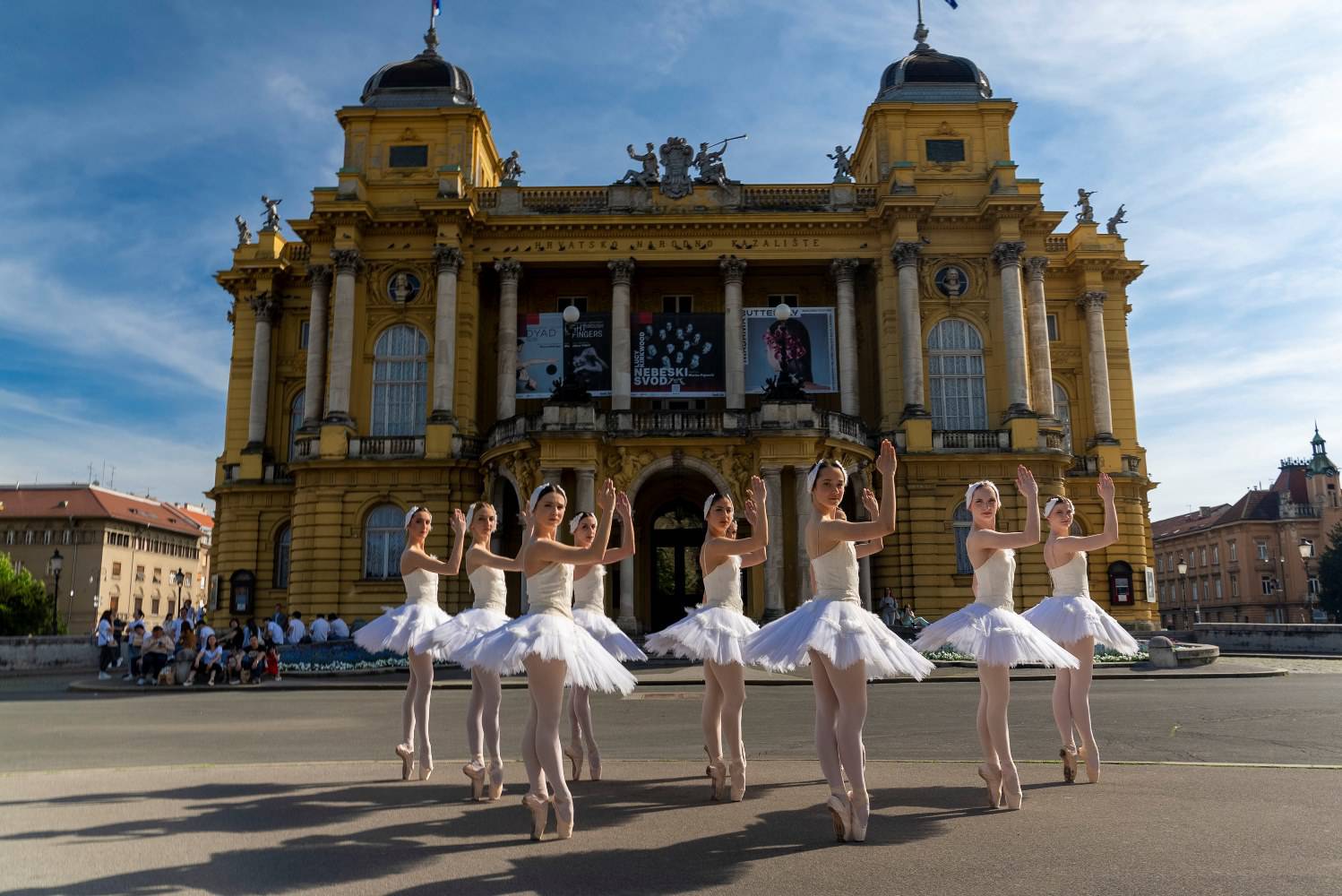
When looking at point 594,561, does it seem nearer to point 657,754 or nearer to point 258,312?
point 657,754

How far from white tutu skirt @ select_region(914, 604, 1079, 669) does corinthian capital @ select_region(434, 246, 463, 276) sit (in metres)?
32.0

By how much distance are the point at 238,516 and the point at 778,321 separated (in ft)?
74.7

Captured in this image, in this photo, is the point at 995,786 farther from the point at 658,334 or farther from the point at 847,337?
the point at 847,337

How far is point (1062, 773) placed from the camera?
345 inches

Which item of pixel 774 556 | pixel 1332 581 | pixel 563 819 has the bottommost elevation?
pixel 563 819

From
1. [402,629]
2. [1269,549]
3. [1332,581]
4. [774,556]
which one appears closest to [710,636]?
[402,629]

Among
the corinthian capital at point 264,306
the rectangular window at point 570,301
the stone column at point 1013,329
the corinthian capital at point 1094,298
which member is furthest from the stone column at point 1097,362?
the corinthian capital at point 264,306

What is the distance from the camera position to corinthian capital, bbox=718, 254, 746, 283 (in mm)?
37375

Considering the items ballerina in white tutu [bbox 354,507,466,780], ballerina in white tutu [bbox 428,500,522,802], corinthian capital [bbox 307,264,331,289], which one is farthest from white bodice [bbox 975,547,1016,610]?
corinthian capital [bbox 307,264,331,289]

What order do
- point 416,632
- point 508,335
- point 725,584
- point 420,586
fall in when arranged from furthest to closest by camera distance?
point 508,335 → point 420,586 → point 416,632 → point 725,584

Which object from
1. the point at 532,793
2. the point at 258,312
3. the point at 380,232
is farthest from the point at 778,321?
the point at 532,793

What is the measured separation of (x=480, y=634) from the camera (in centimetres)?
787

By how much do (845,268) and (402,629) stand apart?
1223 inches

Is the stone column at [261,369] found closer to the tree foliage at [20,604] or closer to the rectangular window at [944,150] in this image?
the rectangular window at [944,150]
